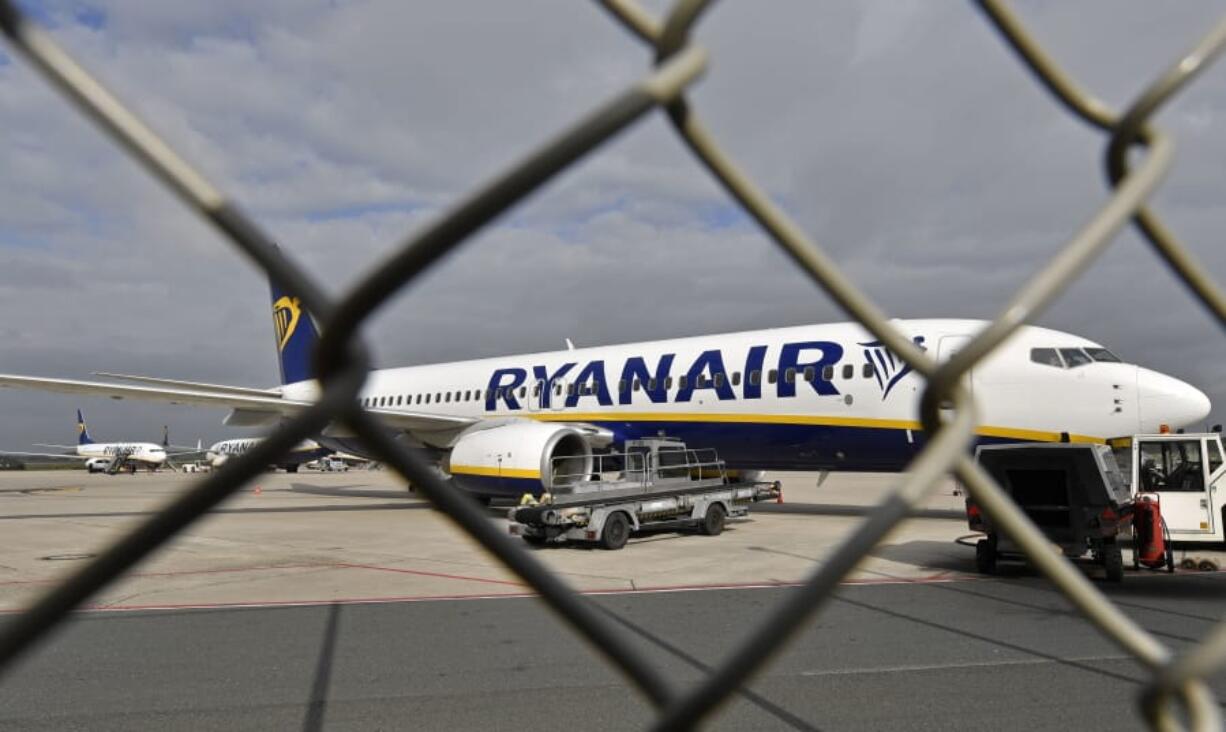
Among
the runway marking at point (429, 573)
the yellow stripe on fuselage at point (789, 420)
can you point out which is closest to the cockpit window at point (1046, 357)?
the yellow stripe on fuselage at point (789, 420)

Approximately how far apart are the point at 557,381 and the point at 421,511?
408cm

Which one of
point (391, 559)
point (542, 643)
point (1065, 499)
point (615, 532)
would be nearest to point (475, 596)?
point (542, 643)

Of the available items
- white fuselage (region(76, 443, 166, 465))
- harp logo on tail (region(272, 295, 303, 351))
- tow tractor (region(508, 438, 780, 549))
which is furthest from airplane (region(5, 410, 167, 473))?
tow tractor (region(508, 438, 780, 549))

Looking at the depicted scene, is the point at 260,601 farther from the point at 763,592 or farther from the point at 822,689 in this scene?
the point at 822,689

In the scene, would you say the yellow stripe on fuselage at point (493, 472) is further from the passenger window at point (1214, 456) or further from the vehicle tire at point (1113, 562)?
the passenger window at point (1214, 456)

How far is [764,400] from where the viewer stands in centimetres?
1535

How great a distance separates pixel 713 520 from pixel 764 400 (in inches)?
108

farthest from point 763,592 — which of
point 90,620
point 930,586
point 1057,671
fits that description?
point 90,620

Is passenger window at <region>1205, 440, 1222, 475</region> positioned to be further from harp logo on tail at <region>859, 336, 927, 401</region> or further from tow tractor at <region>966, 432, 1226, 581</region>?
harp logo on tail at <region>859, 336, 927, 401</region>

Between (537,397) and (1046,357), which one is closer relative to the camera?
(1046,357)

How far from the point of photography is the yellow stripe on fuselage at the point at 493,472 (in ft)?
46.4

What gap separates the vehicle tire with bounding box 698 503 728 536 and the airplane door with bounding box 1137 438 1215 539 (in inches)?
214

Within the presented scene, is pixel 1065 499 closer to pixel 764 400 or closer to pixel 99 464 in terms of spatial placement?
pixel 764 400

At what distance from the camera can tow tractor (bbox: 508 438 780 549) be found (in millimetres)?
11570
